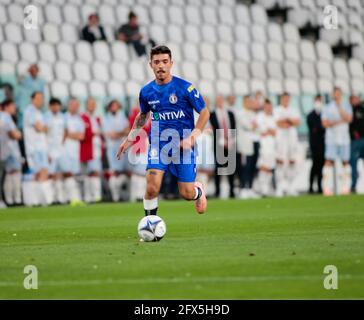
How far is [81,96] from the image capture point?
23.3m

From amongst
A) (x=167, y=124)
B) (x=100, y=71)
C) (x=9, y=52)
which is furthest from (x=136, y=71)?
(x=167, y=124)

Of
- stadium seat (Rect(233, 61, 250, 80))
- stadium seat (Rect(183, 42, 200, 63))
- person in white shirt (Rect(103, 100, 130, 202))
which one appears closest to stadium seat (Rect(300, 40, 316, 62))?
stadium seat (Rect(233, 61, 250, 80))

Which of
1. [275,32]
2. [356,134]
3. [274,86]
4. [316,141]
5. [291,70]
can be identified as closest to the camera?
[316,141]

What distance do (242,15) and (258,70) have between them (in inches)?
73.0

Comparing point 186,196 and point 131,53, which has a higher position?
point 131,53

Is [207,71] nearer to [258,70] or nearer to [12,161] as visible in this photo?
[258,70]

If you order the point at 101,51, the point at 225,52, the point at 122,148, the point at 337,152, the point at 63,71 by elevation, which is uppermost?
the point at 225,52

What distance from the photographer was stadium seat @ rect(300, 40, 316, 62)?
87.4ft

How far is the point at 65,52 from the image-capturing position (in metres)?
24.0

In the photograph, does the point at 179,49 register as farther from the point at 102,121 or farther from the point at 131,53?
the point at 102,121

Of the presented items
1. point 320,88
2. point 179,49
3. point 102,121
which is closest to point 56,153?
point 102,121

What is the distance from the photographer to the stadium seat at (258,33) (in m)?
26.5

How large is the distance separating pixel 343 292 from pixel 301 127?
57.3 feet

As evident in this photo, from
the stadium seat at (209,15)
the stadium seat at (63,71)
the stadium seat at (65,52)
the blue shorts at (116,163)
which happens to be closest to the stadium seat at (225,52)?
the stadium seat at (209,15)
